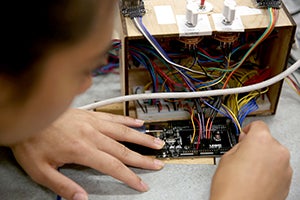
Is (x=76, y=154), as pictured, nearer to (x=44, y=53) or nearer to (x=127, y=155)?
(x=127, y=155)

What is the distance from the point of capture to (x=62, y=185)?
779mm

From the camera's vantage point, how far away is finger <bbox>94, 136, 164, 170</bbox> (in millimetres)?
827

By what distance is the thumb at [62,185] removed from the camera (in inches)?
30.5

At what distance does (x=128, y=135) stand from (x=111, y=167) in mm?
80

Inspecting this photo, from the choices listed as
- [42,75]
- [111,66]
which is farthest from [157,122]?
[42,75]

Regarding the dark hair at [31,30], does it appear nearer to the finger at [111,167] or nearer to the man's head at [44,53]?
the man's head at [44,53]

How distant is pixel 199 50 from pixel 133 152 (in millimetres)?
244

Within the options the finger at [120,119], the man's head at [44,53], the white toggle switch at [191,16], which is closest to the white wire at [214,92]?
the finger at [120,119]

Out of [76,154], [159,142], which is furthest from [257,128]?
[76,154]

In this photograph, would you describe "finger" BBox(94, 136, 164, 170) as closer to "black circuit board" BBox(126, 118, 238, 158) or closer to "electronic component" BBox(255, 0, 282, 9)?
"black circuit board" BBox(126, 118, 238, 158)

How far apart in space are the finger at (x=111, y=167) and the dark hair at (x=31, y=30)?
1.56 ft

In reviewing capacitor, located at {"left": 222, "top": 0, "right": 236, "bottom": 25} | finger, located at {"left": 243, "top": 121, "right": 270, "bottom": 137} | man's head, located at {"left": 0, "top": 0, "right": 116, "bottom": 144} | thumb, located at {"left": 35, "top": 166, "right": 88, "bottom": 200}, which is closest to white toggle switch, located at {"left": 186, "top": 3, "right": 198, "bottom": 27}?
capacitor, located at {"left": 222, "top": 0, "right": 236, "bottom": 25}

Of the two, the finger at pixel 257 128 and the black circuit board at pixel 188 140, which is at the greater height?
the finger at pixel 257 128

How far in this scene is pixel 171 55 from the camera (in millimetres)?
953
